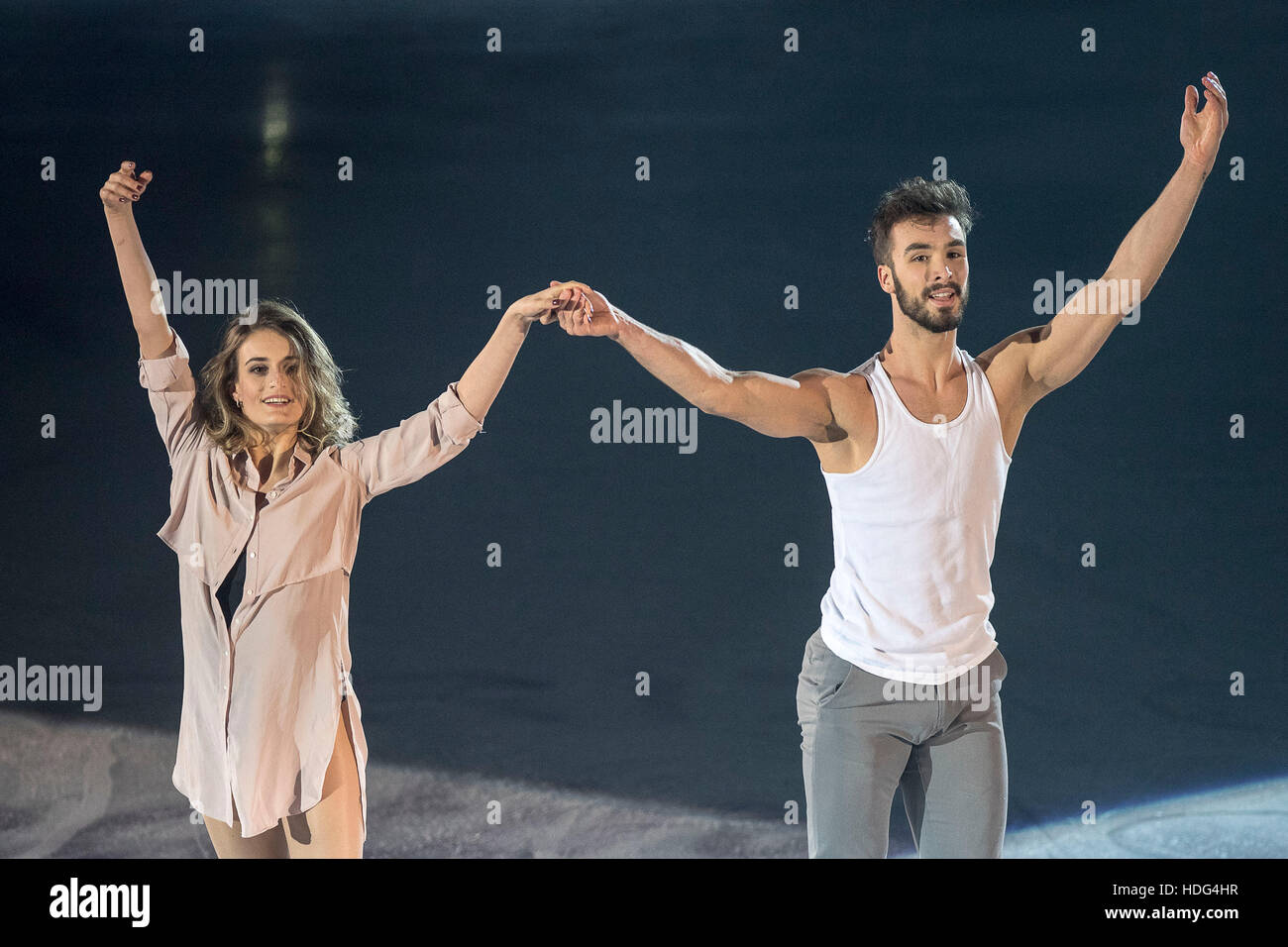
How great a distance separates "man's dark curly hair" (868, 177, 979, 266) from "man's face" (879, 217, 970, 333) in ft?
0.06

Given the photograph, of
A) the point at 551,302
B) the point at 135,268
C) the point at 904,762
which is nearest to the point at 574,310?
the point at 551,302

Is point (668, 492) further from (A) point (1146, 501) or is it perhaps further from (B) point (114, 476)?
(B) point (114, 476)

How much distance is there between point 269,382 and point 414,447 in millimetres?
397

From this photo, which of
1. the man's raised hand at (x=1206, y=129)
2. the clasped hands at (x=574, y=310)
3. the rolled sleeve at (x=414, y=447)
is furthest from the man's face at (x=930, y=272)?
the rolled sleeve at (x=414, y=447)

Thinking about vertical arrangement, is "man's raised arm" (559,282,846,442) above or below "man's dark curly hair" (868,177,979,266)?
below

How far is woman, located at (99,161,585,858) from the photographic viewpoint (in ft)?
9.50

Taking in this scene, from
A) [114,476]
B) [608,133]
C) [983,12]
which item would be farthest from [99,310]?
[983,12]

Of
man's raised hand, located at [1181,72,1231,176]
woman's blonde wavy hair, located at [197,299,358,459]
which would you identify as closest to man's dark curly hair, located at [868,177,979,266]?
man's raised hand, located at [1181,72,1231,176]

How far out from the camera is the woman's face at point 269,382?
120 inches

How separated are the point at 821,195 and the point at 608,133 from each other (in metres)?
0.80

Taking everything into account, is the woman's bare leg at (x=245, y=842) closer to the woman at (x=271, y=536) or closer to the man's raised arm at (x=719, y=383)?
the woman at (x=271, y=536)

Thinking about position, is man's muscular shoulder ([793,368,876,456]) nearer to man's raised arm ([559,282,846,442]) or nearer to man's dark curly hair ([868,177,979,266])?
man's raised arm ([559,282,846,442])

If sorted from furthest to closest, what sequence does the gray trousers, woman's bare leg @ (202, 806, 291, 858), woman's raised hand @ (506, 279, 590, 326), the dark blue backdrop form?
the dark blue backdrop, woman's raised hand @ (506, 279, 590, 326), woman's bare leg @ (202, 806, 291, 858), the gray trousers

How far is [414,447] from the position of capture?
303 centimetres
